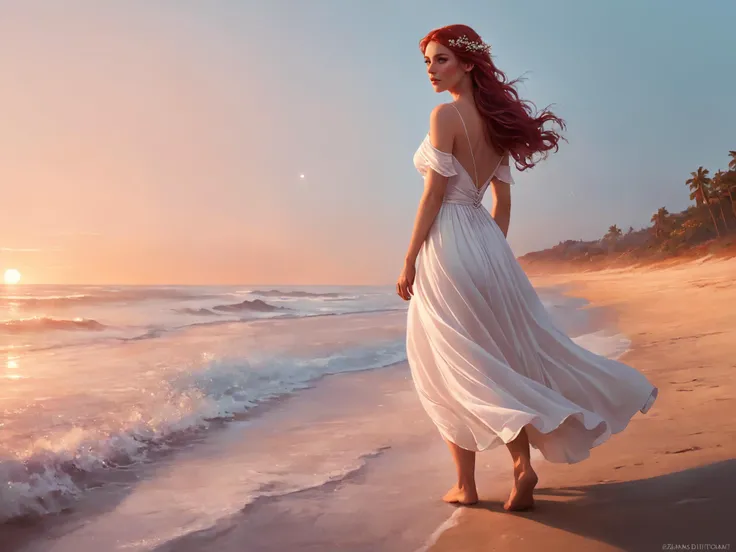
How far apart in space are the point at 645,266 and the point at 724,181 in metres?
6.30

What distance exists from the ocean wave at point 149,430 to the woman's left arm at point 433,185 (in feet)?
6.46

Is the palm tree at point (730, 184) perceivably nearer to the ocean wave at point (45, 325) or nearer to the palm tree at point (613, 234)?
the palm tree at point (613, 234)

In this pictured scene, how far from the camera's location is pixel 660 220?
32.1 meters

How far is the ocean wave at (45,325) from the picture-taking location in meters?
12.6

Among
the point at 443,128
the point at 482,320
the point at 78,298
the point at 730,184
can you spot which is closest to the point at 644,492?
the point at 482,320

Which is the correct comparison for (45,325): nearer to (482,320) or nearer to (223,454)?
(223,454)

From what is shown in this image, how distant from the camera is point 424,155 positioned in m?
2.30

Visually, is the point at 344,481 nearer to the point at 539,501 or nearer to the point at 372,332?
the point at 539,501

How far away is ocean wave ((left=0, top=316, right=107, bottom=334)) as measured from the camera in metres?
12.6

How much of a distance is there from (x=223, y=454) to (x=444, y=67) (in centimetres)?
239

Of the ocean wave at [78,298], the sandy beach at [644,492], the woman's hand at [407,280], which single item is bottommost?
the sandy beach at [644,492]

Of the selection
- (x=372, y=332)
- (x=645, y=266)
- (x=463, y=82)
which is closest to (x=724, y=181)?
(x=645, y=266)

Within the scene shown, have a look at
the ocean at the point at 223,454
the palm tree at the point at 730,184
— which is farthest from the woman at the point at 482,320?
the palm tree at the point at 730,184

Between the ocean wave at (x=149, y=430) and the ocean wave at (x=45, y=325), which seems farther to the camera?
the ocean wave at (x=45, y=325)
